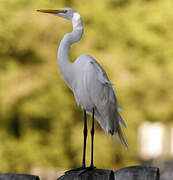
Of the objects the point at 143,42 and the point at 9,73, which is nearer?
the point at 9,73

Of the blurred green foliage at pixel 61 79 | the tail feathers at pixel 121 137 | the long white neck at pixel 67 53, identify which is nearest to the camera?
the long white neck at pixel 67 53

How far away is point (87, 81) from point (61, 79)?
17.0ft

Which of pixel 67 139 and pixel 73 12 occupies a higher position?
pixel 73 12

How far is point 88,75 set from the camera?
2.48m

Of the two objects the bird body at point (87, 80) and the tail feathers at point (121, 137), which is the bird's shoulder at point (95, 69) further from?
the tail feathers at point (121, 137)

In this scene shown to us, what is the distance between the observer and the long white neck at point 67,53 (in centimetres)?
246

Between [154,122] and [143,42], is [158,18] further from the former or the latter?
[154,122]

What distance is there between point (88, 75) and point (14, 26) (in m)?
5.38

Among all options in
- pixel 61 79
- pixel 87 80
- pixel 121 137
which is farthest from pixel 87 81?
pixel 61 79

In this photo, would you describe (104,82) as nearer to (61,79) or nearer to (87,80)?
(87,80)

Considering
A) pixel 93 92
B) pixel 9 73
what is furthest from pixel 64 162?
pixel 93 92

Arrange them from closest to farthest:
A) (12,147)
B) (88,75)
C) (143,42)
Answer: (88,75)
(12,147)
(143,42)

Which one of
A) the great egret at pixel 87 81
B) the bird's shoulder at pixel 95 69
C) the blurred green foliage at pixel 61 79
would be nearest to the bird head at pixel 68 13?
the great egret at pixel 87 81

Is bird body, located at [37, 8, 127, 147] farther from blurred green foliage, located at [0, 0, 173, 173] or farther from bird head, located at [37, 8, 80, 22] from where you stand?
blurred green foliage, located at [0, 0, 173, 173]
